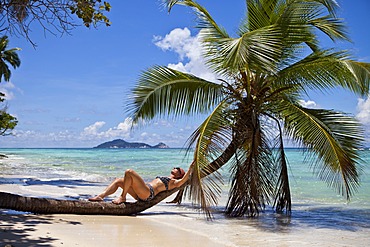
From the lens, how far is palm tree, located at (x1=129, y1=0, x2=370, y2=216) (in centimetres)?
824

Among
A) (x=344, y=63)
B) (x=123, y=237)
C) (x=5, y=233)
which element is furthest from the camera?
(x=344, y=63)

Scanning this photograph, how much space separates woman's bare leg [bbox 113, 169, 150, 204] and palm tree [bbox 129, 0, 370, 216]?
34.5 inches

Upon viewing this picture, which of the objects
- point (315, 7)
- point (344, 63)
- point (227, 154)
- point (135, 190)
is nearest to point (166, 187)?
point (135, 190)

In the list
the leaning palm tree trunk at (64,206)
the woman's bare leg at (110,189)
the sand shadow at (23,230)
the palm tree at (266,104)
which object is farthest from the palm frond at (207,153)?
the sand shadow at (23,230)

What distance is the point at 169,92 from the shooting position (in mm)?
9133

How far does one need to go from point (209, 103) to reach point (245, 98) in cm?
74

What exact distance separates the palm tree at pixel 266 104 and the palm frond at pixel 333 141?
0.06 feet

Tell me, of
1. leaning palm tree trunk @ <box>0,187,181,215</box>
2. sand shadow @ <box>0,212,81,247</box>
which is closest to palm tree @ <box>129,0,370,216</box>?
leaning palm tree trunk @ <box>0,187,181,215</box>

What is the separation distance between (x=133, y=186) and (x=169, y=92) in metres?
2.03

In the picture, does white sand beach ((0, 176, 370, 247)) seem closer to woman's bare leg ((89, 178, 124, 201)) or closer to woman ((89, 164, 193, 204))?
woman ((89, 164, 193, 204))

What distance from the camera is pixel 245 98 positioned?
8938mm

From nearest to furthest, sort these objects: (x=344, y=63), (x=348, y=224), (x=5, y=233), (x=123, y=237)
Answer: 1. (x=5, y=233)
2. (x=123, y=237)
3. (x=344, y=63)
4. (x=348, y=224)

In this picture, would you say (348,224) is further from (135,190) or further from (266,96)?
(135,190)

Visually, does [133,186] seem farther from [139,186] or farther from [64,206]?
[64,206]
